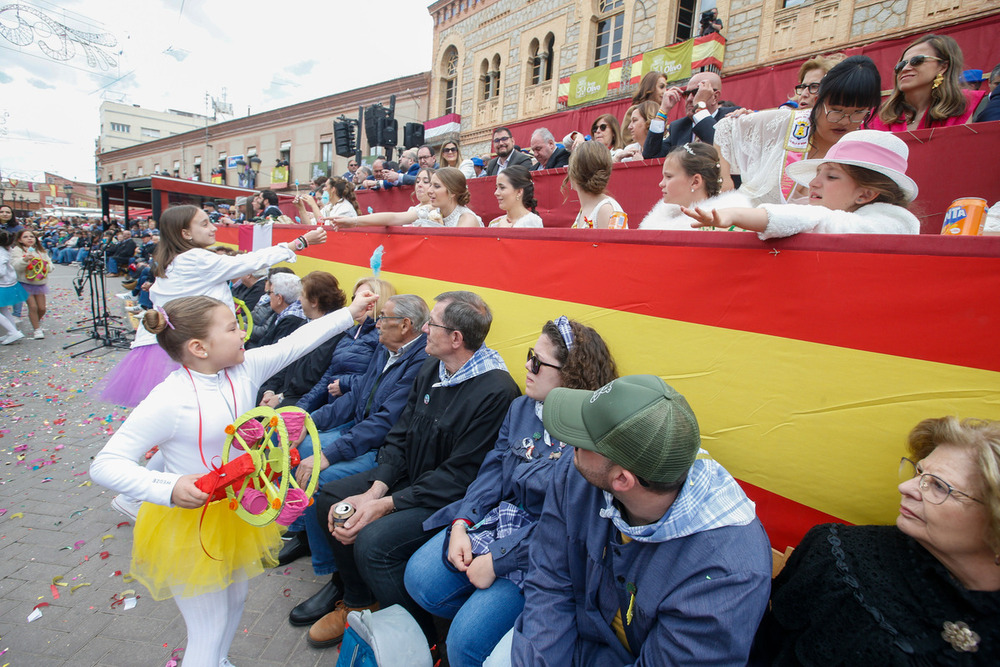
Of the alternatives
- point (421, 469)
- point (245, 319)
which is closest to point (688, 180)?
point (421, 469)

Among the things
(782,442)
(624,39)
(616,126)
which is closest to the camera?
(782,442)

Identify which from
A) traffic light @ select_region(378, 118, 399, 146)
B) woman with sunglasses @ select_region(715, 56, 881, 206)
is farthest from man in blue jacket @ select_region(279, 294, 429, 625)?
traffic light @ select_region(378, 118, 399, 146)

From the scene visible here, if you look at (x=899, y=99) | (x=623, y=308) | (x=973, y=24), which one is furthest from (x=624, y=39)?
(x=623, y=308)

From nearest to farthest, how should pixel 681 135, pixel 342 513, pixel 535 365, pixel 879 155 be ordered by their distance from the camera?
pixel 879 155 < pixel 535 365 < pixel 342 513 < pixel 681 135

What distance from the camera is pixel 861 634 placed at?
4.06 ft

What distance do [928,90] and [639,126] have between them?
2445 mm

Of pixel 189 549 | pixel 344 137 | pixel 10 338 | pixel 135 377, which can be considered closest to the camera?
pixel 189 549

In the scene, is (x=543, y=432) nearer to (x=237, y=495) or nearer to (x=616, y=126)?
(x=237, y=495)

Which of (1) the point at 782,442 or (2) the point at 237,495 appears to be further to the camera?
(2) the point at 237,495

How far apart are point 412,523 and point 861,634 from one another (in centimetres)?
185

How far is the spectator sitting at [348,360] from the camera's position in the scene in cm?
378

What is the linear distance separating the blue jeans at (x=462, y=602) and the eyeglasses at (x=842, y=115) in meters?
2.73

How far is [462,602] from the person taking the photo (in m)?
2.16

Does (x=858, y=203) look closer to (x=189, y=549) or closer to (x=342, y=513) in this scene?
(x=342, y=513)
